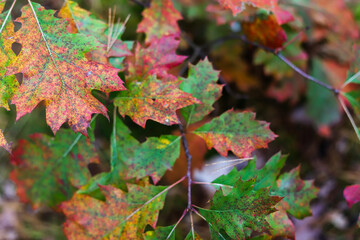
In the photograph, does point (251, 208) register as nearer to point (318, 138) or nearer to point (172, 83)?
point (172, 83)

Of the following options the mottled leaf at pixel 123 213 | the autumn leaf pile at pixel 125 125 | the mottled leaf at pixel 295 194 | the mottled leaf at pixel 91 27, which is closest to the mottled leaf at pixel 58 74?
the autumn leaf pile at pixel 125 125

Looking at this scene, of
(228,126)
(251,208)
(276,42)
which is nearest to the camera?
(251,208)

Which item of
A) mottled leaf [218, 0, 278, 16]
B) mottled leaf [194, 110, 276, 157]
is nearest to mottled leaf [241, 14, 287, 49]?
mottled leaf [218, 0, 278, 16]

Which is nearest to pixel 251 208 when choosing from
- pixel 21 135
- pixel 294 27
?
pixel 294 27

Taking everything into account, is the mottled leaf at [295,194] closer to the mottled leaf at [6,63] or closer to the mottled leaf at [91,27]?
the mottled leaf at [91,27]

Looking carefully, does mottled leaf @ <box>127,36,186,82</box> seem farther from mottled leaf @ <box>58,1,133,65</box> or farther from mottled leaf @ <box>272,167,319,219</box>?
mottled leaf @ <box>272,167,319,219</box>

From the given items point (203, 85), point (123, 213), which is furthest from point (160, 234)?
point (203, 85)
